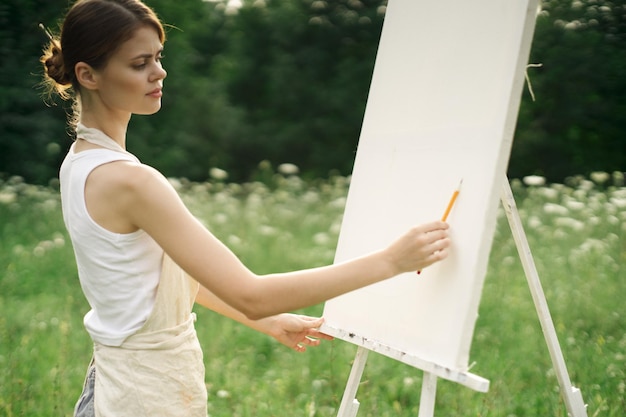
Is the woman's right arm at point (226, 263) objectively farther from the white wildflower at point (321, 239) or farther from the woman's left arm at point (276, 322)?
the white wildflower at point (321, 239)

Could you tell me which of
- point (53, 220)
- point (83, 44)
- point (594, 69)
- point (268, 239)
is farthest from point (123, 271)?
point (594, 69)

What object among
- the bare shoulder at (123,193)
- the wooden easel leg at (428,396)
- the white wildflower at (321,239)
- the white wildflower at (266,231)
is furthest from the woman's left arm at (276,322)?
the white wildflower at (266,231)

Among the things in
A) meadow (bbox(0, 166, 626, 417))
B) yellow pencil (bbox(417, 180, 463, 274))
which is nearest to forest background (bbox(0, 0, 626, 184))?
meadow (bbox(0, 166, 626, 417))

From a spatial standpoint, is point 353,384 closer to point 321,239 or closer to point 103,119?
point 103,119

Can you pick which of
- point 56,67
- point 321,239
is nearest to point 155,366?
point 56,67

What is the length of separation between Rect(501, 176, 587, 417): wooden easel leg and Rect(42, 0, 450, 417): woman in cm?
33

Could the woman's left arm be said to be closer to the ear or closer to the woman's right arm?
the woman's right arm

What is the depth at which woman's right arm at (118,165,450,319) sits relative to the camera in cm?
153

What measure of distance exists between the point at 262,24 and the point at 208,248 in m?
9.67

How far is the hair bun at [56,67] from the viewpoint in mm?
1764

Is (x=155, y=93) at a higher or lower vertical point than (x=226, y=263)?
higher

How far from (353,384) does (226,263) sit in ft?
2.38

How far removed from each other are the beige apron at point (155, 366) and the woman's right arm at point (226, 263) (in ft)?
0.54

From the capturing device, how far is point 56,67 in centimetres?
179
